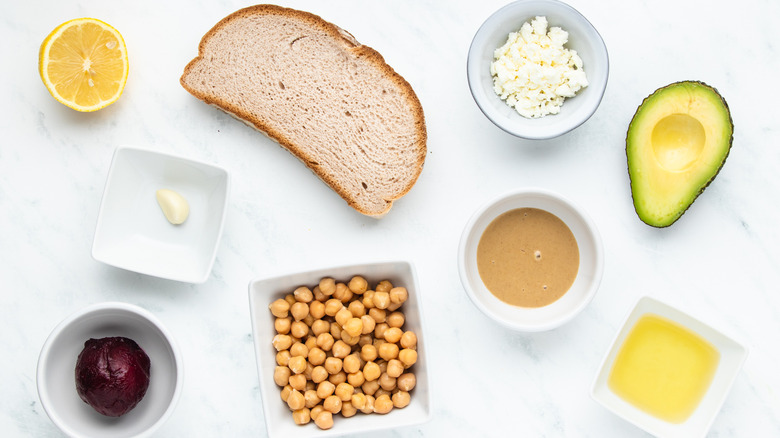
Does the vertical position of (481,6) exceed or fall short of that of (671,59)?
it exceeds it

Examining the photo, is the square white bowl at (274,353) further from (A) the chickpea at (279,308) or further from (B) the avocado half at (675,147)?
(B) the avocado half at (675,147)

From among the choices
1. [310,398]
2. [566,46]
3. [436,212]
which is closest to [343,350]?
[310,398]

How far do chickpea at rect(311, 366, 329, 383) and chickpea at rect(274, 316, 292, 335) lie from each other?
0.12 metres

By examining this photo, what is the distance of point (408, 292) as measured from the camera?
172 cm

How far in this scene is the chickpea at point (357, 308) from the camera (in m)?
1.75

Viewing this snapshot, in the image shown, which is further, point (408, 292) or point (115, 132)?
point (115, 132)

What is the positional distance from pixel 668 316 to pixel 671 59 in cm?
68

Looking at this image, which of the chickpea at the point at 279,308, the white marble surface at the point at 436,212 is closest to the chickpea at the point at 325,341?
the chickpea at the point at 279,308

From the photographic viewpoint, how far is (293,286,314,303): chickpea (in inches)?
68.4

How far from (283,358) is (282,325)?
0.26ft

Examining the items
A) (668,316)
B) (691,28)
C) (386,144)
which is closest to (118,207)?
(386,144)

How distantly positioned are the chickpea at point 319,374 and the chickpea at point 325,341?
0.05 m

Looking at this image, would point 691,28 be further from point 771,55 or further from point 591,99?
point 591,99

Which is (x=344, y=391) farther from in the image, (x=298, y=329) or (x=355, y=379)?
(x=298, y=329)
